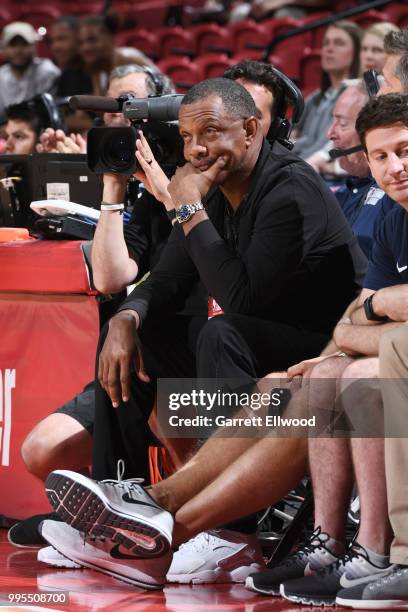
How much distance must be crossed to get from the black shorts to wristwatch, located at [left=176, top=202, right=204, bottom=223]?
0.68 metres

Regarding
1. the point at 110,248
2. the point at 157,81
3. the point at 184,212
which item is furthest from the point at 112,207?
the point at 157,81

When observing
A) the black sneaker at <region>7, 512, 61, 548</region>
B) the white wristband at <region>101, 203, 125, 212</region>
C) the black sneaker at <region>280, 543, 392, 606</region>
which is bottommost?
the black sneaker at <region>7, 512, 61, 548</region>

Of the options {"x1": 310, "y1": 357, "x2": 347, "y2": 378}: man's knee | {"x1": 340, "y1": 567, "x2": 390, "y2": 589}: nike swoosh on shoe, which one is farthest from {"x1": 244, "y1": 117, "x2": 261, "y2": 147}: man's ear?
{"x1": 340, "y1": 567, "x2": 390, "y2": 589}: nike swoosh on shoe

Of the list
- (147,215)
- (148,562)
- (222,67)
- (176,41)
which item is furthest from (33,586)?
(176,41)

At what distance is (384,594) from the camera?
223 centimetres

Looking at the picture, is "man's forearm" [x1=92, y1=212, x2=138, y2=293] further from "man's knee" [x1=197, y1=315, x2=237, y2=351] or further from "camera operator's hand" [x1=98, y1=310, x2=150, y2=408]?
"man's knee" [x1=197, y1=315, x2=237, y2=351]

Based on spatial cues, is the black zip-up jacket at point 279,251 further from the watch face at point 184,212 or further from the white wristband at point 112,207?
the white wristband at point 112,207

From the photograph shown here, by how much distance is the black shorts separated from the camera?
124 inches

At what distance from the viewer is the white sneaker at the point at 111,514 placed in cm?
244

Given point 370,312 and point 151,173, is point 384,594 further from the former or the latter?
point 151,173

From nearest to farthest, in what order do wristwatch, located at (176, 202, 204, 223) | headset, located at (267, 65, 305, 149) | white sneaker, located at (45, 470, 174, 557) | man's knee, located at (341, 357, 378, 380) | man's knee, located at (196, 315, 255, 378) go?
man's knee, located at (341, 357, 378, 380), white sneaker, located at (45, 470, 174, 557), man's knee, located at (196, 315, 255, 378), wristwatch, located at (176, 202, 204, 223), headset, located at (267, 65, 305, 149)

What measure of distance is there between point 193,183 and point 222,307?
1.06 ft

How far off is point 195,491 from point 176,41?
7.43m

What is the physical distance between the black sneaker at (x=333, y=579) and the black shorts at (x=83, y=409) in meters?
0.95
